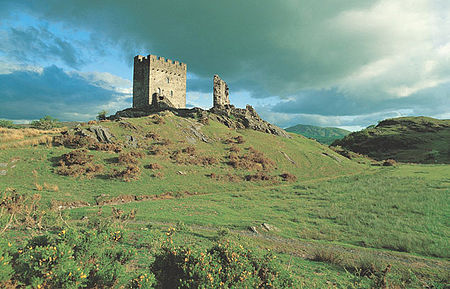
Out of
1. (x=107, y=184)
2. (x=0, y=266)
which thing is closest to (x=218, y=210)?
(x=107, y=184)

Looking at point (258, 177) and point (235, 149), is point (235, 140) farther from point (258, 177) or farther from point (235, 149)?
point (258, 177)

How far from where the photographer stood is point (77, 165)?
27578 mm

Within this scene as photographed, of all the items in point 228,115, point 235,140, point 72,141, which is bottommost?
point 72,141

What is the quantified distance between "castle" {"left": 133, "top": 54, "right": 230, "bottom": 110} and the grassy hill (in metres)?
19.4

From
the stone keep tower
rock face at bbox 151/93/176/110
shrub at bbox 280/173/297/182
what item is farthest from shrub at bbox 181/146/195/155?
the stone keep tower

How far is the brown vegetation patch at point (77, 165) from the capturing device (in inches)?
1032

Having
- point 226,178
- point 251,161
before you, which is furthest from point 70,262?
point 251,161

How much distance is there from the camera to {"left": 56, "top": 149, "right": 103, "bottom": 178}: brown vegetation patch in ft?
86.0

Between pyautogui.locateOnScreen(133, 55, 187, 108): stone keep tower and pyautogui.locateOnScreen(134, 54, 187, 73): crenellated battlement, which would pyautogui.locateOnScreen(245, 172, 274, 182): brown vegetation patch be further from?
pyautogui.locateOnScreen(134, 54, 187, 73): crenellated battlement

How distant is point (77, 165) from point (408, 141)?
132303mm


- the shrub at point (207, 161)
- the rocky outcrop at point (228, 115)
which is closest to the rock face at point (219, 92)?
the rocky outcrop at point (228, 115)

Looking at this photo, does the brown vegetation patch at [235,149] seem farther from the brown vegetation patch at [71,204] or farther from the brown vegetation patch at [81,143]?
the brown vegetation patch at [71,204]

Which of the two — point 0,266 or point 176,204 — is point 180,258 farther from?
point 176,204

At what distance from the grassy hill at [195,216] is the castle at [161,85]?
19405 mm
